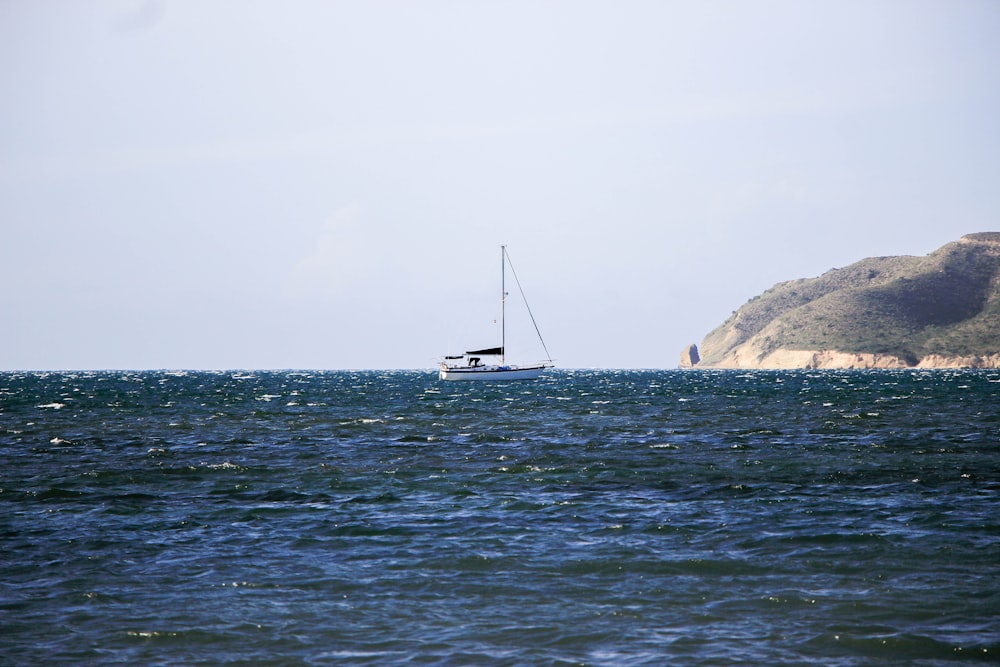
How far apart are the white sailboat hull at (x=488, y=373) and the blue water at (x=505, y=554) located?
8882 cm

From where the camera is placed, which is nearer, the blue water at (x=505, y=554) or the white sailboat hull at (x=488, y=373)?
the blue water at (x=505, y=554)

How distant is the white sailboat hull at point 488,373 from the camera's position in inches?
4931

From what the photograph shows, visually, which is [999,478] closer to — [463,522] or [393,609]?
[463,522]

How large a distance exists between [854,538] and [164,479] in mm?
19246

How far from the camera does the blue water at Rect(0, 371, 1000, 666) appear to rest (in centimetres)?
1211

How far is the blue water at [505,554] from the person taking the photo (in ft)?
39.7

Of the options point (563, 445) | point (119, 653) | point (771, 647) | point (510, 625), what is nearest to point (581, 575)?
point (510, 625)

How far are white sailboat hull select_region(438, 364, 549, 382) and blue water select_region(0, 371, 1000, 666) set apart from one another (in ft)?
291

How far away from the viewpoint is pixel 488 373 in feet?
409

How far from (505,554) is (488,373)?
108 meters

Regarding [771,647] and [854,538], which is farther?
[854,538]

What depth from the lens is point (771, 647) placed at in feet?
38.7

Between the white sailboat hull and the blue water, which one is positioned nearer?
the blue water

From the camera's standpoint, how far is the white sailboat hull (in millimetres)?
125250
